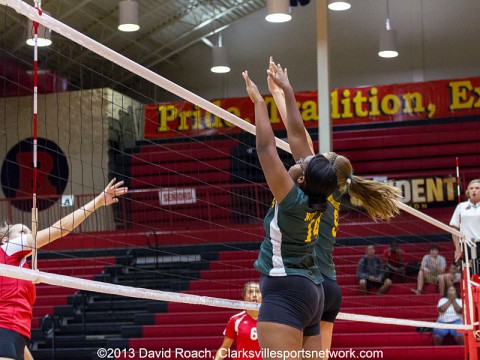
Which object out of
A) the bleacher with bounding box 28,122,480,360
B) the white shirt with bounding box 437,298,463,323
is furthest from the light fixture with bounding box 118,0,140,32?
the white shirt with bounding box 437,298,463,323

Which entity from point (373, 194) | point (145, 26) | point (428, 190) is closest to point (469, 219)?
point (428, 190)

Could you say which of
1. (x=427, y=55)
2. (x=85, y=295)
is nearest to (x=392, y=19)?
(x=427, y=55)

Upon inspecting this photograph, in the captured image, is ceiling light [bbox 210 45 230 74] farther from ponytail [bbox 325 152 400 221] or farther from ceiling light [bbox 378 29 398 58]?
ponytail [bbox 325 152 400 221]

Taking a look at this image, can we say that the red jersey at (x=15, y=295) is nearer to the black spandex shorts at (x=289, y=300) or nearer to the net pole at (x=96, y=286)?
the net pole at (x=96, y=286)

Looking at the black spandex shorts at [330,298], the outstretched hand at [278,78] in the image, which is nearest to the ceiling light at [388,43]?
the black spandex shorts at [330,298]

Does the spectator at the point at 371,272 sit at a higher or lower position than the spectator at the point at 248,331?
higher

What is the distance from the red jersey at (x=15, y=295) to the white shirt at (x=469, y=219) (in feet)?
21.8

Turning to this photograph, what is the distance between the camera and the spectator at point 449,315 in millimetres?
11219

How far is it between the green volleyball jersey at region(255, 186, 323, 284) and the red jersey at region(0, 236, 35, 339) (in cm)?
151

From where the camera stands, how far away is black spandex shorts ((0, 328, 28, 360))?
4586mm

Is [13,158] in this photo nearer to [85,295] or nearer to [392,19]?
[85,295]

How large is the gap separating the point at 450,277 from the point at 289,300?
894cm

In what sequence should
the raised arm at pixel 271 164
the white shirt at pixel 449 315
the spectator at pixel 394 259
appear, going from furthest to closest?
the spectator at pixel 394 259 → the white shirt at pixel 449 315 → the raised arm at pixel 271 164

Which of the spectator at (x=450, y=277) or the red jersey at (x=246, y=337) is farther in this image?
the spectator at (x=450, y=277)
